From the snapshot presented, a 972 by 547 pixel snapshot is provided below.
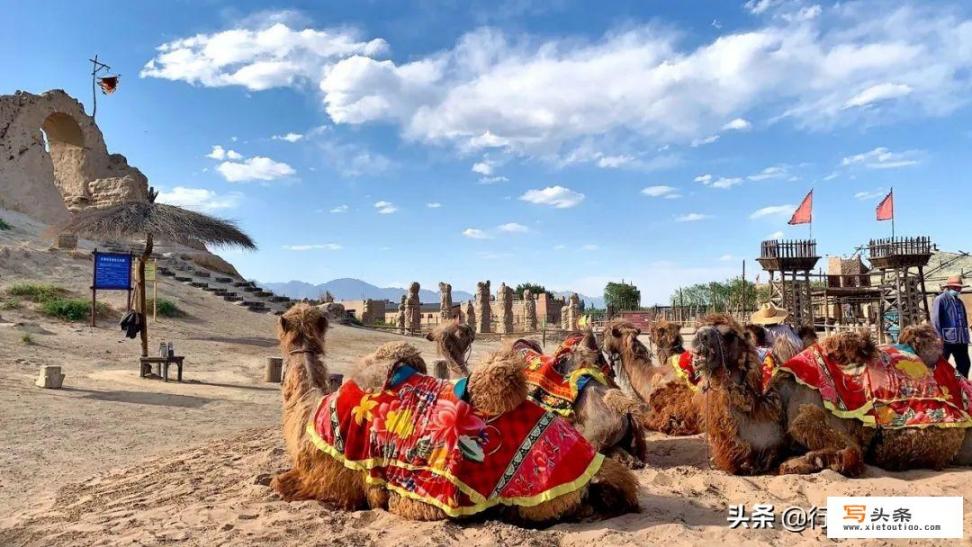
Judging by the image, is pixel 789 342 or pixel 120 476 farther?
pixel 789 342

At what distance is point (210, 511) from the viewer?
164 inches

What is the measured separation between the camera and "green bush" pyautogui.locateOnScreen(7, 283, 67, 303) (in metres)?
17.2

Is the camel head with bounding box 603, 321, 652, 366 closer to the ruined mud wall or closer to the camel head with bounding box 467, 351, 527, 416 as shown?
the camel head with bounding box 467, 351, 527, 416

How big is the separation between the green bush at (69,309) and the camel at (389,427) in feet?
49.5

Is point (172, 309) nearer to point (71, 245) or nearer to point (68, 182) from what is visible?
point (71, 245)

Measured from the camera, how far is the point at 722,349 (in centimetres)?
474

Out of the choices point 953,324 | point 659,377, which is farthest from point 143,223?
point 953,324

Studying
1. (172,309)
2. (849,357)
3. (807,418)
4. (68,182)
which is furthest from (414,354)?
(68,182)

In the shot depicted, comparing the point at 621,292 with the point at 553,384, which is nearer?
the point at 553,384

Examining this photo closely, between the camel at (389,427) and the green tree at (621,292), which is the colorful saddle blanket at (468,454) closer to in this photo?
the camel at (389,427)

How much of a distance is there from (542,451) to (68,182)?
40514 mm

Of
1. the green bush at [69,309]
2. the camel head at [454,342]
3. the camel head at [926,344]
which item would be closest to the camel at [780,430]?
the camel head at [926,344]

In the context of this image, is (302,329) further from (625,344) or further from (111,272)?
(111,272)

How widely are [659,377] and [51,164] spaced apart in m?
36.0
